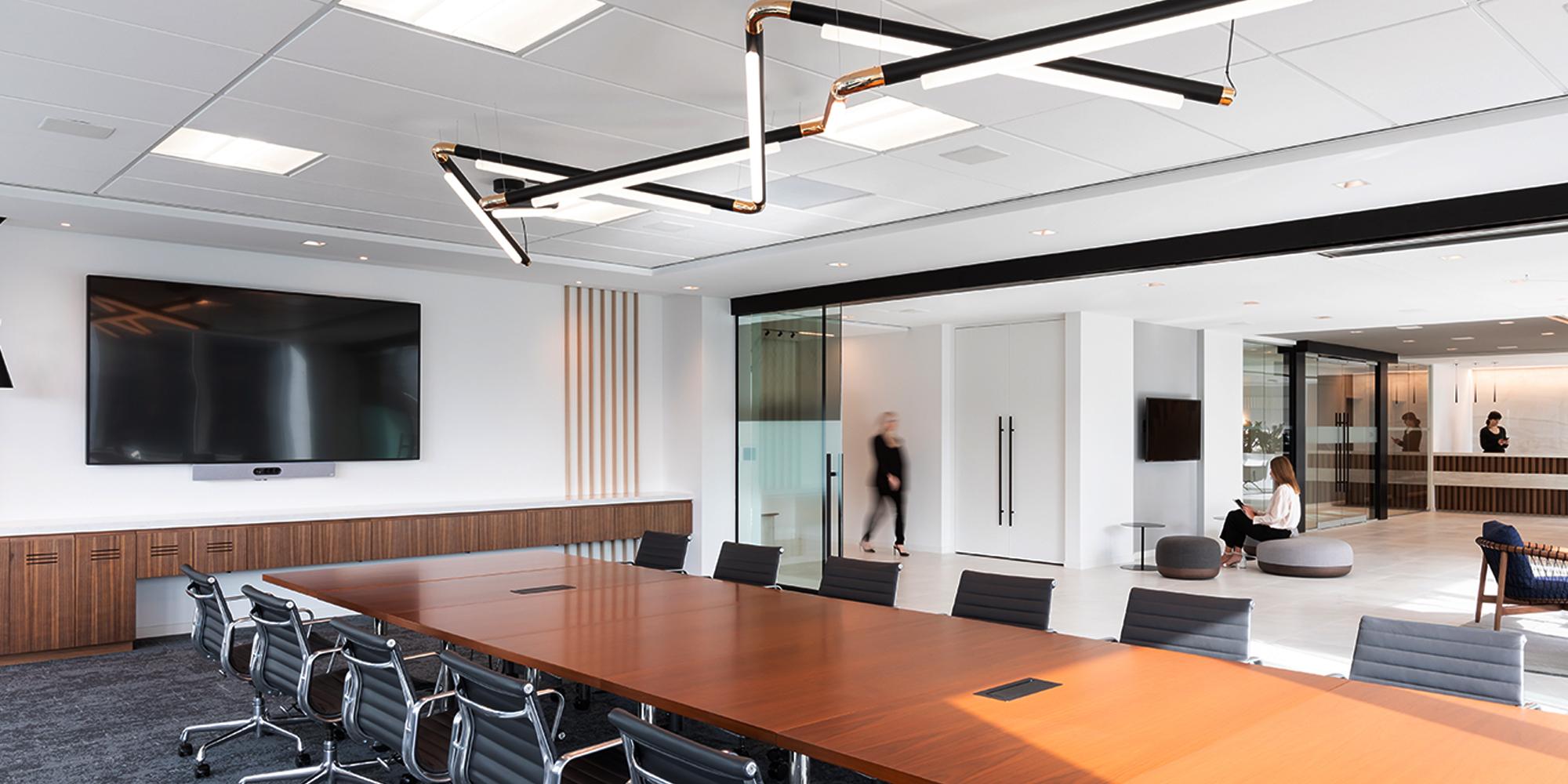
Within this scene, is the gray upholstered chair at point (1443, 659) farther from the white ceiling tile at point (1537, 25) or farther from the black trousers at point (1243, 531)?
the black trousers at point (1243, 531)

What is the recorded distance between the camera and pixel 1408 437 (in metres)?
18.1

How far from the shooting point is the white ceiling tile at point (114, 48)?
3496mm

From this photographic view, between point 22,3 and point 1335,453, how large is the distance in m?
16.8

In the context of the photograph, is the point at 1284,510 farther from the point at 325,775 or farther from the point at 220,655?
the point at 220,655

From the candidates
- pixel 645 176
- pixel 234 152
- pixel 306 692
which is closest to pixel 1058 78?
pixel 645 176

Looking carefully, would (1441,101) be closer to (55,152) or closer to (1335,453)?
(55,152)

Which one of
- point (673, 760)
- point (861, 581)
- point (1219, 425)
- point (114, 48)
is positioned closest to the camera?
point (673, 760)

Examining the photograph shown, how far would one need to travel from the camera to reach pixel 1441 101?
414 cm

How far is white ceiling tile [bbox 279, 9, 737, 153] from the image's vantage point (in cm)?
368

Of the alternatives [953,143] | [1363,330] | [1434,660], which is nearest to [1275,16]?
[953,143]

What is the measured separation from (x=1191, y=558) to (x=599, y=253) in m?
6.58

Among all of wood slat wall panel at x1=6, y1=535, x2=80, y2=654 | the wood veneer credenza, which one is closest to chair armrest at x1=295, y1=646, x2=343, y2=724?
the wood veneer credenza

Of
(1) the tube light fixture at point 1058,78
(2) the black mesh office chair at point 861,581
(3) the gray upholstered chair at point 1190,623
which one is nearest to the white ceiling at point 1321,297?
(2) the black mesh office chair at point 861,581

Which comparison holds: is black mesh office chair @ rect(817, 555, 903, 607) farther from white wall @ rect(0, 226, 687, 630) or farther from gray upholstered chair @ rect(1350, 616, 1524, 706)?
white wall @ rect(0, 226, 687, 630)
